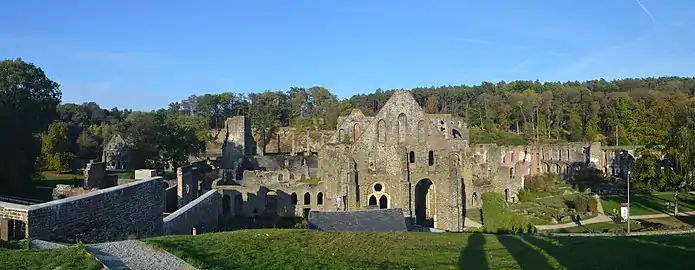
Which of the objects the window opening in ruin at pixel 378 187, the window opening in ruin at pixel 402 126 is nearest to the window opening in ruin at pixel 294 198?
the window opening in ruin at pixel 378 187

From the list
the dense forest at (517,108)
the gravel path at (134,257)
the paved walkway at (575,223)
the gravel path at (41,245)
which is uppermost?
the dense forest at (517,108)

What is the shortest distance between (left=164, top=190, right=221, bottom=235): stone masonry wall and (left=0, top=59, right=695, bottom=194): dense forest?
676 inches

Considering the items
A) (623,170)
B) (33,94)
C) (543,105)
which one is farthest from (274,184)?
(543,105)

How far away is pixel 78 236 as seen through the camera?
1416cm

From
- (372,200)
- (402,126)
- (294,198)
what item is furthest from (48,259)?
(402,126)

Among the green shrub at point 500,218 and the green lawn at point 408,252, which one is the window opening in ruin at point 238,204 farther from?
the green lawn at point 408,252

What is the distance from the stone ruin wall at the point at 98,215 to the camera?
1272 centimetres

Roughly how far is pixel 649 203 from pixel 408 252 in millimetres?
32160

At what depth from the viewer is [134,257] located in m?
11.6

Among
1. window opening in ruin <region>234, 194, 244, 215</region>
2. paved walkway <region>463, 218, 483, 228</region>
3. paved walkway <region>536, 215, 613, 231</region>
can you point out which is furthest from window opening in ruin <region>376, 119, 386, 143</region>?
paved walkway <region>536, 215, 613, 231</region>

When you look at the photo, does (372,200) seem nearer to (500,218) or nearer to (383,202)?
(383,202)

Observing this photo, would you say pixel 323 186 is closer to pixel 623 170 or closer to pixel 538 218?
pixel 538 218

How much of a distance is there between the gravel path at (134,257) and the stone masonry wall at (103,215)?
1.60 meters

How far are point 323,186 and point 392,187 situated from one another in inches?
187
